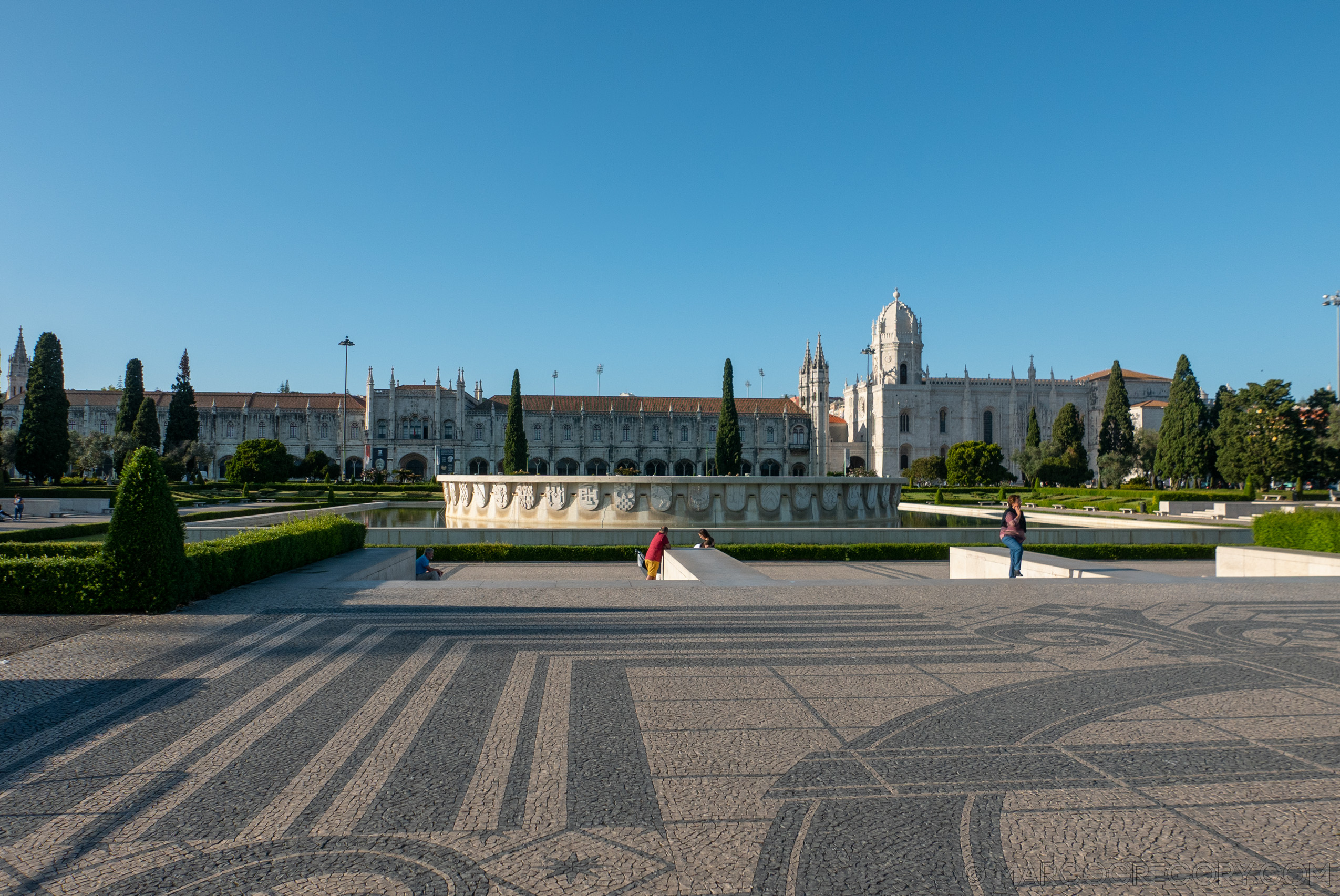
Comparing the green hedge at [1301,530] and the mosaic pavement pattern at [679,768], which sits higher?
the green hedge at [1301,530]

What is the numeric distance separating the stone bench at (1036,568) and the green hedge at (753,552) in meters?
1.46

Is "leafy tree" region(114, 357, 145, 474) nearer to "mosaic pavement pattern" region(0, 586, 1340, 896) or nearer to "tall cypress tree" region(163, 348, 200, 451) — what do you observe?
"tall cypress tree" region(163, 348, 200, 451)

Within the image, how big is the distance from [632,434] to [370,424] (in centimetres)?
2105

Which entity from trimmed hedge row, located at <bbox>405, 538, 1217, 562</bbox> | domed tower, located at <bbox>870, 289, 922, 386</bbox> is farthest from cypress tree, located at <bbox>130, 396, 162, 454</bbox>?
domed tower, located at <bbox>870, 289, 922, 386</bbox>

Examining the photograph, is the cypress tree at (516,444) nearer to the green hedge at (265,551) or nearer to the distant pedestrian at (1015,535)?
the green hedge at (265,551)

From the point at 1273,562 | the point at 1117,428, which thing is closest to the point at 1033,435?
the point at 1117,428

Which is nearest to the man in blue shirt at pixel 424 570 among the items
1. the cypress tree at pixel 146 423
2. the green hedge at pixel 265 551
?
the green hedge at pixel 265 551

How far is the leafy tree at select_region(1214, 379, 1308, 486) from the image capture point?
37.1 metres

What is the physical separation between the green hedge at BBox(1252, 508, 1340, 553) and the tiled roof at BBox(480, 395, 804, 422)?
54.3m

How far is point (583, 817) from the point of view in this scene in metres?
3.13

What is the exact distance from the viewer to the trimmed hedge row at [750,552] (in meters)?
14.3

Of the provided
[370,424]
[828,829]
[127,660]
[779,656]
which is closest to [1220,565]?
[779,656]

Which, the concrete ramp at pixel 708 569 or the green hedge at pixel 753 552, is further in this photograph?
the green hedge at pixel 753 552

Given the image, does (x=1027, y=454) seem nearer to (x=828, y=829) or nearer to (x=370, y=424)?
(x=370, y=424)
